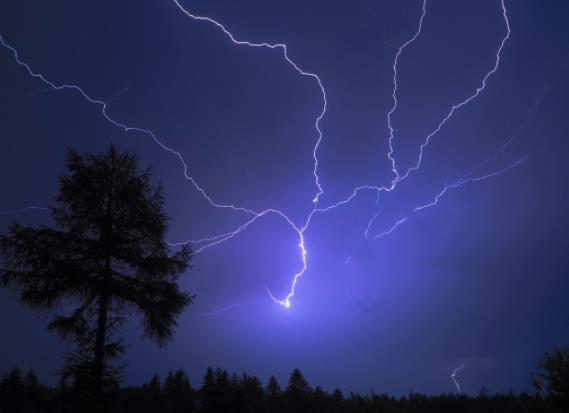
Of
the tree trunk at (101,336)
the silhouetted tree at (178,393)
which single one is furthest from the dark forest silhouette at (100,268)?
the silhouetted tree at (178,393)

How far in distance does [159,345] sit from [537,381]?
35.6 ft

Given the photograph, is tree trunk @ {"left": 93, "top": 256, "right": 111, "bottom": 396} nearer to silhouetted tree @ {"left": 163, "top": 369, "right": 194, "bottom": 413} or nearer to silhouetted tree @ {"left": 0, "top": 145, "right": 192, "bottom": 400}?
silhouetted tree @ {"left": 0, "top": 145, "right": 192, "bottom": 400}

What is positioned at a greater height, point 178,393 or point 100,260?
point 100,260

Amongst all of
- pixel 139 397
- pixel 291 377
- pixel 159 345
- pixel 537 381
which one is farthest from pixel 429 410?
pixel 159 345

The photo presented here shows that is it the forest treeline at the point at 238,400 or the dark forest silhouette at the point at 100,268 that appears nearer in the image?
the dark forest silhouette at the point at 100,268

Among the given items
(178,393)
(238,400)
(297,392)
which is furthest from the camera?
(178,393)

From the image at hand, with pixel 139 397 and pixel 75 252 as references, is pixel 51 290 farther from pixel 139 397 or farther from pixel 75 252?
pixel 139 397

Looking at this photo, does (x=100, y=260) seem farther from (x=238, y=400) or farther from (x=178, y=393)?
(x=178, y=393)

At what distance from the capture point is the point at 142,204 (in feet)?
29.7

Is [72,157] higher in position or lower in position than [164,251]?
higher

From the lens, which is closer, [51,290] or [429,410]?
[51,290]

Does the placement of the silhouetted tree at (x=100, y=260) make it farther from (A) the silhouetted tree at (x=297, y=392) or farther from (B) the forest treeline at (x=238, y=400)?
(A) the silhouetted tree at (x=297, y=392)

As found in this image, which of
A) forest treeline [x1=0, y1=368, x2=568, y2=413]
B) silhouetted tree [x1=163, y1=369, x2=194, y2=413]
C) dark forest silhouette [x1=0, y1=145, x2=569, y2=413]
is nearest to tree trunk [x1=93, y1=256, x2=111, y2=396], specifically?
dark forest silhouette [x1=0, y1=145, x2=569, y2=413]

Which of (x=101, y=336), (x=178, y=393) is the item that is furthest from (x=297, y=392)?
(x=101, y=336)
